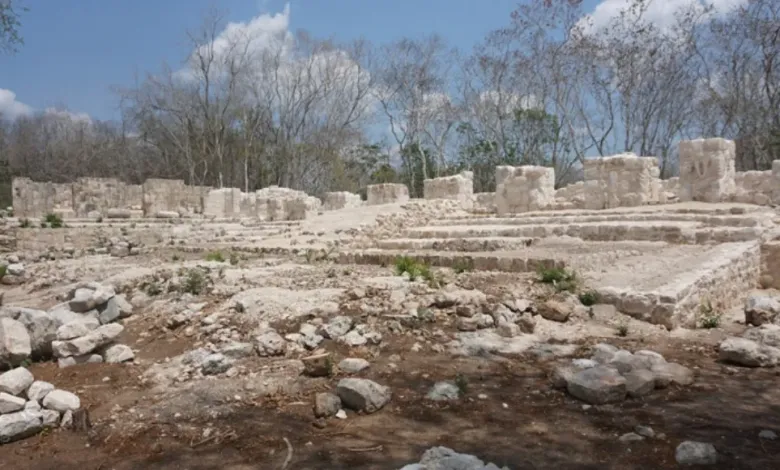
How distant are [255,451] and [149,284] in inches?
201

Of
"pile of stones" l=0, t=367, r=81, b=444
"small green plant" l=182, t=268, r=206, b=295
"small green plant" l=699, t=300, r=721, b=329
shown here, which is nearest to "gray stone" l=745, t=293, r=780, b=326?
"small green plant" l=699, t=300, r=721, b=329

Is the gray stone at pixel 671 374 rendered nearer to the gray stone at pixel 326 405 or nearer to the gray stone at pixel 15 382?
the gray stone at pixel 326 405

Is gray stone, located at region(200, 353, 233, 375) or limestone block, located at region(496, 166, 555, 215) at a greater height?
limestone block, located at region(496, 166, 555, 215)

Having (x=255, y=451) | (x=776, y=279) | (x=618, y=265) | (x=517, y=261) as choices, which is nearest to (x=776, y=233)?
(x=776, y=279)

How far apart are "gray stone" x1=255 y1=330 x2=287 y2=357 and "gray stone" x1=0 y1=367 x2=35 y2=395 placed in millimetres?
1647

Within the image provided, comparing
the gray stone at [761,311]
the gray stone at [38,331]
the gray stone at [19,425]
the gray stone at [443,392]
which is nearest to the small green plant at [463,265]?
the gray stone at [761,311]

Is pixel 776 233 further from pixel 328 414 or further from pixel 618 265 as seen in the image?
pixel 328 414

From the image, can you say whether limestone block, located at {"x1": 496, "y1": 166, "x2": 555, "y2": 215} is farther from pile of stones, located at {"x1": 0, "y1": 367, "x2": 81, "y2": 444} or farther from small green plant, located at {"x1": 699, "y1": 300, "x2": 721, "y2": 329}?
pile of stones, located at {"x1": 0, "y1": 367, "x2": 81, "y2": 444}

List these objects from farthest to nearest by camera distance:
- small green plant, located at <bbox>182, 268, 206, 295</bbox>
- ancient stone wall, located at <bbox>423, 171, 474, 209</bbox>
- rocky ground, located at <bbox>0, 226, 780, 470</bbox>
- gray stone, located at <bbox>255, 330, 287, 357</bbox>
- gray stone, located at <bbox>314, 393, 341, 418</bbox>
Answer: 1. ancient stone wall, located at <bbox>423, 171, 474, 209</bbox>
2. small green plant, located at <bbox>182, 268, 206, 295</bbox>
3. gray stone, located at <bbox>255, 330, 287, 357</bbox>
4. gray stone, located at <bbox>314, 393, 341, 418</bbox>
5. rocky ground, located at <bbox>0, 226, 780, 470</bbox>

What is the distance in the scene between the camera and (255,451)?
123 inches

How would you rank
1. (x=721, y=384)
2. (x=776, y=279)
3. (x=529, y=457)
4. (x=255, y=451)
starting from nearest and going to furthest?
(x=529, y=457), (x=255, y=451), (x=721, y=384), (x=776, y=279)

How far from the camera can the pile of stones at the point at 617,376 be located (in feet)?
11.9

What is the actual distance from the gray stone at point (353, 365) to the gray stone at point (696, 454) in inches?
89.6

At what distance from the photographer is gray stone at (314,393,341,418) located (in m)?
3.55
